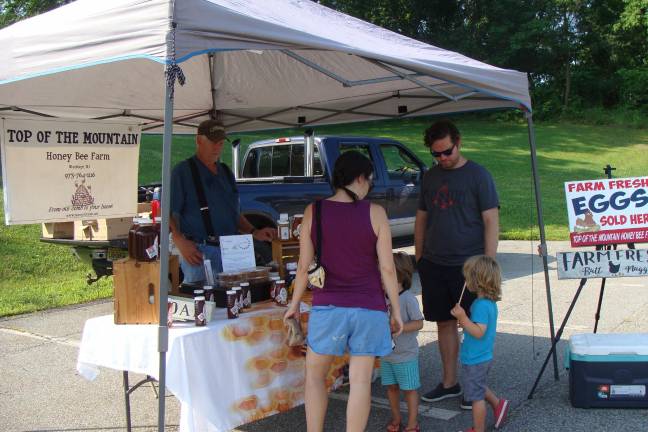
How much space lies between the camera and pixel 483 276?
3.90 metres

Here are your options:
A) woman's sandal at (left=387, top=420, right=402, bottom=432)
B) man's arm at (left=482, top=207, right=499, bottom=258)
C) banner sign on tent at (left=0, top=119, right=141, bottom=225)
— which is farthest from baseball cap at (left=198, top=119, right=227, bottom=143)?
woman's sandal at (left=387, top=420, right=402, bottom=432)

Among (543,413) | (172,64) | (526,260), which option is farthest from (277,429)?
(526,260)

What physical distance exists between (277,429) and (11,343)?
3.73 meters

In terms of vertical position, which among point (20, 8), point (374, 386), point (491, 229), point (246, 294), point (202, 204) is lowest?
point (374, 386)

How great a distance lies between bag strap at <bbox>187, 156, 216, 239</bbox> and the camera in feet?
14.5

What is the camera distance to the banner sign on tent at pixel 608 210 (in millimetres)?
4648

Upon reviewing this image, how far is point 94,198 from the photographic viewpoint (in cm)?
417

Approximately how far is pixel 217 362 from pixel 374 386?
78.5 inches

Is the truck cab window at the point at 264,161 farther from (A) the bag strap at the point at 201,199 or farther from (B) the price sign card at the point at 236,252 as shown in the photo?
(B) the price sign card at the point at 236,252

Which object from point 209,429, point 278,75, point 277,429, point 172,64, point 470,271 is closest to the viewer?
point 172,64

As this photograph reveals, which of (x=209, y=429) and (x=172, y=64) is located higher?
(x=172, y=64)

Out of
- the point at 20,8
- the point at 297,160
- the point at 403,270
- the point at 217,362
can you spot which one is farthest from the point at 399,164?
the point at 20,8

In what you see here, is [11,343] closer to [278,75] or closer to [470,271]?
[278,75]

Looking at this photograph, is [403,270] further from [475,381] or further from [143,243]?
[143,243]
